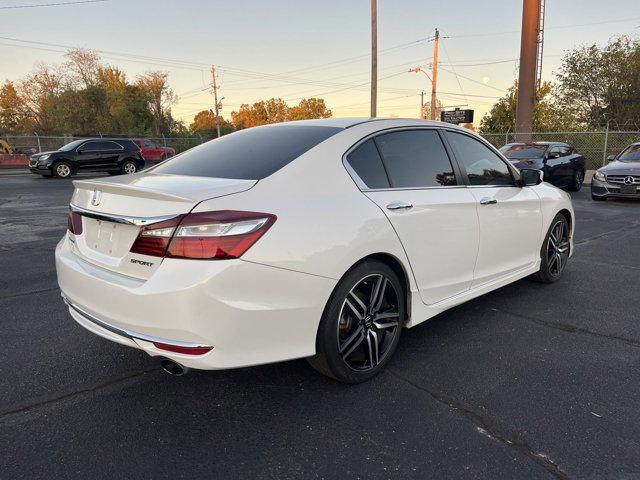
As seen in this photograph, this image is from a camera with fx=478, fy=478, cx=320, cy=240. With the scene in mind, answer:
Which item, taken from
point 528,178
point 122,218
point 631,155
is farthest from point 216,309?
point 631,155

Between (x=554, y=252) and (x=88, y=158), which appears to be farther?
(x=88, y=158)

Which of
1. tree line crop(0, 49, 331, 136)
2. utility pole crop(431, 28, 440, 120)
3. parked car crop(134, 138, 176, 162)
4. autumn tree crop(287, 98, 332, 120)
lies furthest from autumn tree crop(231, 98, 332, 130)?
parked car crop(134, 138, 176, 162)

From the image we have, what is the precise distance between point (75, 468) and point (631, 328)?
396 centimetres

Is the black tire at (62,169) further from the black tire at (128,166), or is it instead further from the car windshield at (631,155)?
the car windshield at (631,155)

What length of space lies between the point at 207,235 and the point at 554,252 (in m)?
3.97

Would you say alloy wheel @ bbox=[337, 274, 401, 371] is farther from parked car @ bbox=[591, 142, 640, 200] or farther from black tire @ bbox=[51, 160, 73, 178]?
black tire @ bbox=[51, 160, 73, 178]

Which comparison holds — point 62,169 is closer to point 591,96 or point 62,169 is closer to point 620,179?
point 620,179

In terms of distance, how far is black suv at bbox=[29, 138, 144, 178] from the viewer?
18.9 meters

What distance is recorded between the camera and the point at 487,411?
263cm

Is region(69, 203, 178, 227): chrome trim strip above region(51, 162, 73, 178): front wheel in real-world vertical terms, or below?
above

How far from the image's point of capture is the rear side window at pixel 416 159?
3.15 metres

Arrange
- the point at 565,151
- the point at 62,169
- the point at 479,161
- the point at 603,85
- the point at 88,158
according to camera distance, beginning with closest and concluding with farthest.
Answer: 1. the point at 479,161
2. the point at 565,151
3. the point at 62,169
4. the point at 88,158
5. the point at 603,85

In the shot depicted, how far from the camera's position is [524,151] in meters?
13.8

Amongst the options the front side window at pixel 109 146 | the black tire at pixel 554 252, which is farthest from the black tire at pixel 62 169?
the black tire at pixel 554 252
